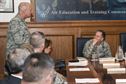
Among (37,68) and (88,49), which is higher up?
(37,68)

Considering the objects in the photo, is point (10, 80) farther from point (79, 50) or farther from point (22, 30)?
point (79, 50)

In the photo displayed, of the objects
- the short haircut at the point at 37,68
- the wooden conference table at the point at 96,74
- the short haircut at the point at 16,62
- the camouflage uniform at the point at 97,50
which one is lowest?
the wooden conference table at the point at 96,74

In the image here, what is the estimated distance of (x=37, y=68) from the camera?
1.92 m

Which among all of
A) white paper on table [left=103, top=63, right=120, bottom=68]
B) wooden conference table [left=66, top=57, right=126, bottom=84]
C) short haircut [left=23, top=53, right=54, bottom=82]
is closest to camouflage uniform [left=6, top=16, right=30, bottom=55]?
wooden conference table [left=66, top=57, right=126, bottom=84]

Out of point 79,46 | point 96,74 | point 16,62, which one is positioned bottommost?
point 96,74

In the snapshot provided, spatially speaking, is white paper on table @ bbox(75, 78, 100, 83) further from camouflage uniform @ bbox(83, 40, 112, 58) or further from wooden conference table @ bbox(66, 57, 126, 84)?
camouflage uniform @ bbox(83, 40, 112, 58)

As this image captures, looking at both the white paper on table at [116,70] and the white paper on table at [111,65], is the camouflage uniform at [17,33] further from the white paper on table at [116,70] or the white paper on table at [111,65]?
the white paper on table at [116,70]

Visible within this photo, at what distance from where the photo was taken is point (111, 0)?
702 centimetres

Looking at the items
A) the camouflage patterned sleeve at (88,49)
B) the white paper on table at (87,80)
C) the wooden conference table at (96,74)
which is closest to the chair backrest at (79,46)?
the camouflage patterned sleeve at (88,49)

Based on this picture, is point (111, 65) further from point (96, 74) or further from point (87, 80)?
point (87, 80)

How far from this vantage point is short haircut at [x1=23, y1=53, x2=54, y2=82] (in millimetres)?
1894

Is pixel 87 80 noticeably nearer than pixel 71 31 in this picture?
Yes

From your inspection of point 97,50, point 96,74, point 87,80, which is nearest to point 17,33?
point 97,50

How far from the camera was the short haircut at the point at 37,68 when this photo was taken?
6.21 ft
